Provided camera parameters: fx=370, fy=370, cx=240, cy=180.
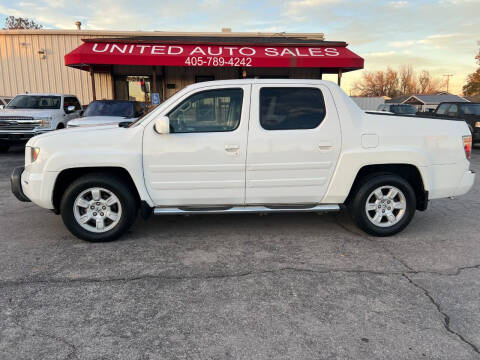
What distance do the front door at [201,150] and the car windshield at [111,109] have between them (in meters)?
6.61

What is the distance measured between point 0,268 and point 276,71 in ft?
55.8

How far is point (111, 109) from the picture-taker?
34.7 ft

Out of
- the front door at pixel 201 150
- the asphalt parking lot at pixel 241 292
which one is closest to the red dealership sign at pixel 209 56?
the asphalt parking lot at pixel 241 292

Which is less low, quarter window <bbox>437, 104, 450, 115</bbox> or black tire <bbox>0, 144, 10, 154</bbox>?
quarter window <bbox>437, 104, 450, 115</bbox>

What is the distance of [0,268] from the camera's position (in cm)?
370

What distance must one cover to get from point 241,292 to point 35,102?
1188 cm

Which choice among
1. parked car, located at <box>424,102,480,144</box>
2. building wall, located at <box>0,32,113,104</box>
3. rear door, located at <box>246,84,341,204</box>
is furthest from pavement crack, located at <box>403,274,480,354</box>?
building wall, located at <box>0,32,113,104</box>

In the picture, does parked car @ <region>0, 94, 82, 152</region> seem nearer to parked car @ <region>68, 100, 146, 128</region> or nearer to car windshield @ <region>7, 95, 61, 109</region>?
car windshield @ <region>7, 95, 61, 109</region>

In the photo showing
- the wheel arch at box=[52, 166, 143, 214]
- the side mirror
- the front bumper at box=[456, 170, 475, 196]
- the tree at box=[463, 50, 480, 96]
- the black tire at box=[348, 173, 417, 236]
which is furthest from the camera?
the tree at box=[463, 50, 480, 96]

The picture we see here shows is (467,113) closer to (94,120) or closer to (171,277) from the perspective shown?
(94,120)

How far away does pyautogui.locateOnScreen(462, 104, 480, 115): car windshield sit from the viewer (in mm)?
14453

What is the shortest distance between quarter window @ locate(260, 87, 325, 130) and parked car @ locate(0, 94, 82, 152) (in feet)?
28.3

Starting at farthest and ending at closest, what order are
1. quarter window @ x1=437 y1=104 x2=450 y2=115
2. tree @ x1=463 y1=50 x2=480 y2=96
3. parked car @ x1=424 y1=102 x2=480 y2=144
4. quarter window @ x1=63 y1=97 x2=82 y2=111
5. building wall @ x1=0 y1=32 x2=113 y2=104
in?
1. tree @ x1=463 y1=50 x2=480 y2=96
2. building wall @ x1=0 y1=32 x2=113 y2=104
3. quarter window @ x1=437 y1=104 x2=450 y2=115
4. parked car @ x1=424 y1=102 x2=480 y2=144
5. quarter window @ x1=63 y1=97 x2=82 y2=111

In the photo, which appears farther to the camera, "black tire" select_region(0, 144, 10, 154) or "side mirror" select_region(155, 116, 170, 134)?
"black tire" select_region(0, 144, 10, 154)
